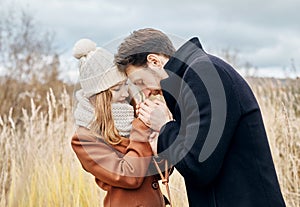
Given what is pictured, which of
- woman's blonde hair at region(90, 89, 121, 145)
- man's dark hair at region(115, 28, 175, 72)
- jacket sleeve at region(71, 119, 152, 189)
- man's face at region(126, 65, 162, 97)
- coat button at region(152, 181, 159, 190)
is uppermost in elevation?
man's dark hair at region(115, 28, 175, 72)

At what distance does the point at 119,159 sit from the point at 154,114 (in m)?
0.30

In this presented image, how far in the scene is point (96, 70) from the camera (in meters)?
2.66

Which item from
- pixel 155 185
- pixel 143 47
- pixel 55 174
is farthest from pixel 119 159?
pixel 55 174

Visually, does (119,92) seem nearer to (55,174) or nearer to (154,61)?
(154,61)

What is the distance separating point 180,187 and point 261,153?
2.32 m

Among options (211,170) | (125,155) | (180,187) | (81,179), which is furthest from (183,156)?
(180,187)

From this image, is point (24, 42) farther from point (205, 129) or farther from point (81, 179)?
point (205, 129)

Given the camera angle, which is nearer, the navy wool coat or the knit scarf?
the navy wool coat

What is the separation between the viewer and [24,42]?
527 inches

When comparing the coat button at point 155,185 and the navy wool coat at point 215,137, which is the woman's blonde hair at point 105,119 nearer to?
the coat button at point 155,185

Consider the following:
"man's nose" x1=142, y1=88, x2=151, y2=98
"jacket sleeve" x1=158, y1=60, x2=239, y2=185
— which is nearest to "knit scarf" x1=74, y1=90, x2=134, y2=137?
"man's nose" x1=142, y1=88, x2=151, y2=98

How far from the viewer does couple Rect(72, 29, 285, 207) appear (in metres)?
2.13

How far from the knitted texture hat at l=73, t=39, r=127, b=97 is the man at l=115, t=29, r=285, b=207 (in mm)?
269

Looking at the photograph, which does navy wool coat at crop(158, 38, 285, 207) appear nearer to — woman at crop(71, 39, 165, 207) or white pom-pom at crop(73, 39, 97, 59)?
woman at crop(71, 39, 165, 207)
